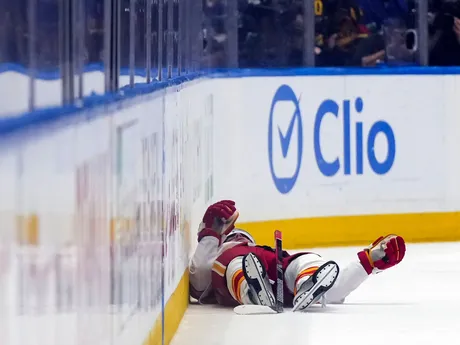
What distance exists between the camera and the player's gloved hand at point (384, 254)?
15.5ft

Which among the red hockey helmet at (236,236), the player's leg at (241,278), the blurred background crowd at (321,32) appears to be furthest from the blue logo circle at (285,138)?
the player's leg at (241,278)

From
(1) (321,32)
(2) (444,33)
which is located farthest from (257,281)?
(2) (444,33)

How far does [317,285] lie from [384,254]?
30 centimetres

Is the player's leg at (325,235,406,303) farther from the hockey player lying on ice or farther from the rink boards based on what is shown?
the rink boards

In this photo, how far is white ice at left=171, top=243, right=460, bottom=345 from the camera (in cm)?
431

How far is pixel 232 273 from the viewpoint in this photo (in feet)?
15.8

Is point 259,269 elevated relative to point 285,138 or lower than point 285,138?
lower

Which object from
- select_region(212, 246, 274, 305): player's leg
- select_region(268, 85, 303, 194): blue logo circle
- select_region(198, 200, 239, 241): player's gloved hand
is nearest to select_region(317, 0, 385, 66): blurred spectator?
select_region(268, 85, 303, 194): blue logo circle

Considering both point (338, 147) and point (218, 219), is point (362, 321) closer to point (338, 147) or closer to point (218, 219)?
point (218, 219)

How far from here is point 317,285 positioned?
468 centimetres

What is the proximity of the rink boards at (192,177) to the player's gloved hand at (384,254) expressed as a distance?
0.73 m

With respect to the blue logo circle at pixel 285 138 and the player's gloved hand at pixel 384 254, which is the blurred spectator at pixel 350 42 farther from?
the player's gloved hand at pixel 384 254

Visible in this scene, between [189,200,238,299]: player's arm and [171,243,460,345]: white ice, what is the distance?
10 centimetres

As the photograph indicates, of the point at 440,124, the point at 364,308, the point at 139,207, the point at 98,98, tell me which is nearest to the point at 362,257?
the point at 364,308
